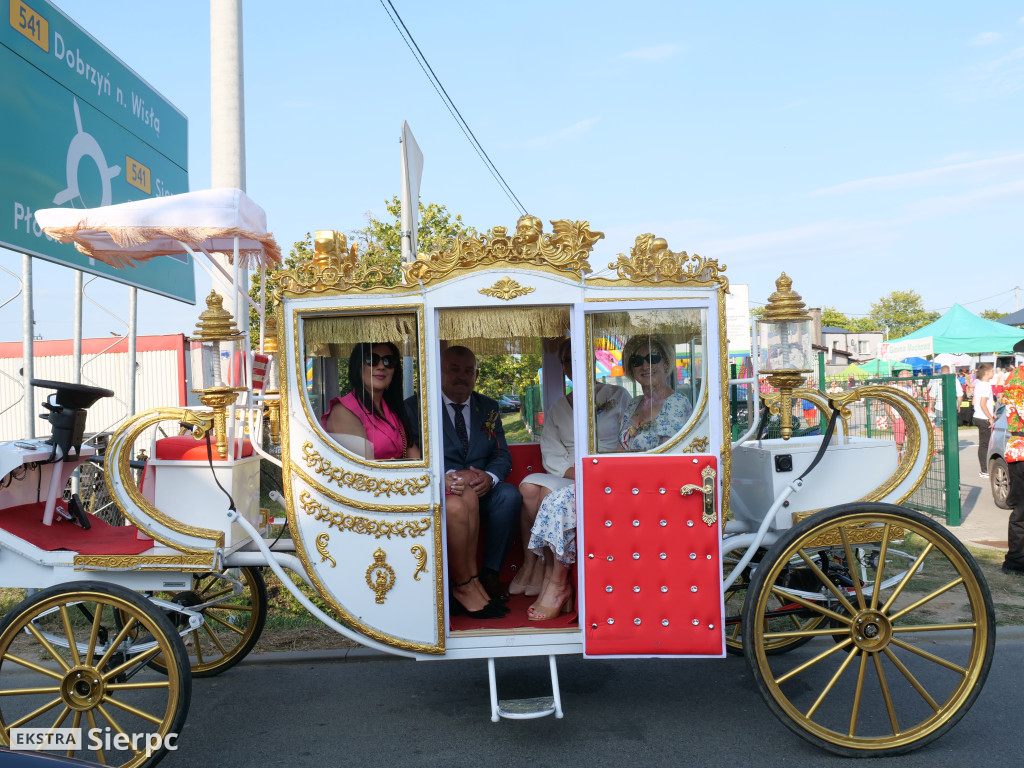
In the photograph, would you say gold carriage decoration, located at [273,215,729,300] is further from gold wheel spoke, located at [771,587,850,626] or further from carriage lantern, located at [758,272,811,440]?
gold wheel spoke, located at [771,587,850,626]

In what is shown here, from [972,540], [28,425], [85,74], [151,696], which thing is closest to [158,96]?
[85,74]

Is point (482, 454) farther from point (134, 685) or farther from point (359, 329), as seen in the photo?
point (134, 685)

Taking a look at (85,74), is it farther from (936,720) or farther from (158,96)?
(936,720)

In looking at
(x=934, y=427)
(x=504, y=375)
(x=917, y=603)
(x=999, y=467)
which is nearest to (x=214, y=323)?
(x=917, y=603)

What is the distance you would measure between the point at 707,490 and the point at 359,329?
1.67 meters

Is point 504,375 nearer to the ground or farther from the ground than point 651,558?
farther from the ground

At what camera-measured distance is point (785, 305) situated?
3.48 metres

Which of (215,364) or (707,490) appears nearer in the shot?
(707,490)

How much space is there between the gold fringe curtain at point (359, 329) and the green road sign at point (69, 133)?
10.9ft

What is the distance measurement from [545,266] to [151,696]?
3107 mm

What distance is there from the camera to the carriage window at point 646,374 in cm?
350

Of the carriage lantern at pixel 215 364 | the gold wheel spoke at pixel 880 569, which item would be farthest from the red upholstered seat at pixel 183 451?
the gold wheel spoke at pixel 880 569

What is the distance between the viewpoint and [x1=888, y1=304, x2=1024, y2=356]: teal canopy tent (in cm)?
1502

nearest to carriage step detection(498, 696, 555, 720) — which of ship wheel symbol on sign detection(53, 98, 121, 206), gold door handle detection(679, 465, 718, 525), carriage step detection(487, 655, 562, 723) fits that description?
carriage step detection(487, 655, 562, 723)
